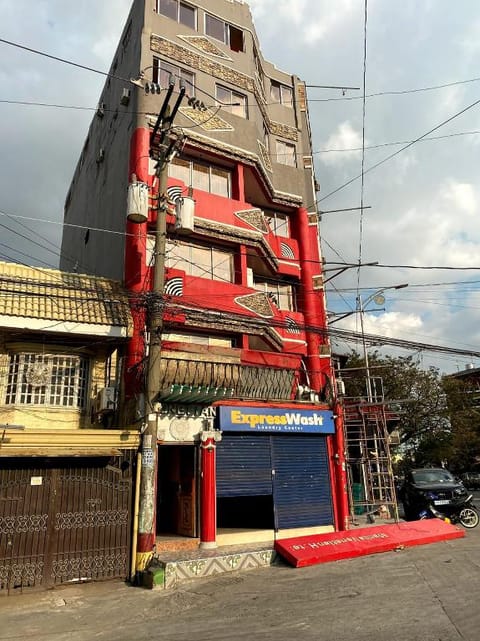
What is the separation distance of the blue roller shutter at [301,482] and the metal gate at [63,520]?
5040 millimetres

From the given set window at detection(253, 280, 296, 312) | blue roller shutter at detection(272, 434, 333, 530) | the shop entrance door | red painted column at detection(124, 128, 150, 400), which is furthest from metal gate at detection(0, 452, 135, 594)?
window at detection(253, 280, 296, 312)

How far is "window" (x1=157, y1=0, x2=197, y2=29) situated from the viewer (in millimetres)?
18781

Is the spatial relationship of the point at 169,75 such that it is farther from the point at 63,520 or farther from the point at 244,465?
the point at 63,520

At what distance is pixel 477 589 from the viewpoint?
820cm

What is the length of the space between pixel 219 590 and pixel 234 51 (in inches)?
824

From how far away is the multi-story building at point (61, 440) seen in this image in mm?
10062

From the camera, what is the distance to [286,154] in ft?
74.9

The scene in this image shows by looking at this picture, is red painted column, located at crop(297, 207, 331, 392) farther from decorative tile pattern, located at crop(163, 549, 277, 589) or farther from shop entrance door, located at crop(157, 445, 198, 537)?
decorative tile pattern, located at crop(163, 549, 277, 589)

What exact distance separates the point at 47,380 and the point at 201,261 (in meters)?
6.83

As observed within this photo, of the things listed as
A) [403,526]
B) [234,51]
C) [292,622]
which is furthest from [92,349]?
[234,51]

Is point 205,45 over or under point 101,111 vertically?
under

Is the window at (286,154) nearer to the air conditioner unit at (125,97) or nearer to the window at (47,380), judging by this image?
the air conditioner unit at (125,97)

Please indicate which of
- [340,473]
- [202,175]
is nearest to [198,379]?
[340,473]

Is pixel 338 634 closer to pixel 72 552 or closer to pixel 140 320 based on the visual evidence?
pixel 72 552
